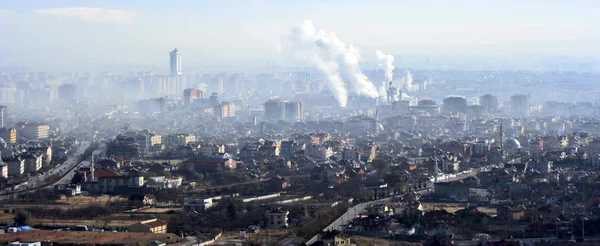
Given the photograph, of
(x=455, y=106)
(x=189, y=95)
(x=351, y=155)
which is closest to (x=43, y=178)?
(x=351, y=155)

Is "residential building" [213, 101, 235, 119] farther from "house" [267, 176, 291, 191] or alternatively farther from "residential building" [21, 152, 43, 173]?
"house" [267, 176, 291, 191]

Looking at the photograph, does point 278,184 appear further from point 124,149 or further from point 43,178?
point 124,149

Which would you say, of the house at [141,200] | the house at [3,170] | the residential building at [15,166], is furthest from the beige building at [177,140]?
the house at [141,200]

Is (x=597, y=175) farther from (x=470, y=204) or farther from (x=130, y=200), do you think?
(x=130, y=200)

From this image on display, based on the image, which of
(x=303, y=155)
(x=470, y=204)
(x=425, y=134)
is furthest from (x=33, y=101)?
(x=470, y=204)

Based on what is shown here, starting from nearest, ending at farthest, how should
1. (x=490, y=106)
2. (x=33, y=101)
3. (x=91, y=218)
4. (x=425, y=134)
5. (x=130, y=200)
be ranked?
(x=91, y=218)
(x=130, y=200)
(x=425, y=134)
(x=490, y=106)
(x=33, y=101)

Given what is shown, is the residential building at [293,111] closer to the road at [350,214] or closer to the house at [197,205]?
the road at [350,214]

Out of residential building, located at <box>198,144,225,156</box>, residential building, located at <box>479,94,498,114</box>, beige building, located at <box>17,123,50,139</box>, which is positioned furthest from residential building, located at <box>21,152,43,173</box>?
residential building, located at <box>479,94,498,114</box>

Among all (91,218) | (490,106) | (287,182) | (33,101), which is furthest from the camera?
(33,101)
